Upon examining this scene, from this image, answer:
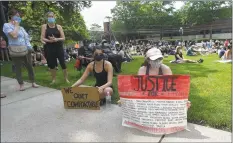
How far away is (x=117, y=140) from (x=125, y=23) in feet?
207

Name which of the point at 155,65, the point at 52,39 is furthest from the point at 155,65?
the point at 52,39

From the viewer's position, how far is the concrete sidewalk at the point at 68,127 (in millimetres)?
2836

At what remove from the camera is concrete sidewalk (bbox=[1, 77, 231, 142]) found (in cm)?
284

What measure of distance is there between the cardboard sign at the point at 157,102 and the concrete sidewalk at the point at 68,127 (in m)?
0.12

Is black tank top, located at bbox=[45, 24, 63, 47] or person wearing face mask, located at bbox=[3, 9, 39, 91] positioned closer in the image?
person wearing face mask, located at bbox=[3, 9, 39, 91]

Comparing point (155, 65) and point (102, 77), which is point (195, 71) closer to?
point (102, 77)

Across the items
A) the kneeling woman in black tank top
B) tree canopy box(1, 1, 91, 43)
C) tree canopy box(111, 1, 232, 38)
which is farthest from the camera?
tree canopy box(111, 1, 232, 38)

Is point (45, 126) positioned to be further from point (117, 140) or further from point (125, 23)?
point (125, 23)

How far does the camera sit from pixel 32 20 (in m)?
24.9

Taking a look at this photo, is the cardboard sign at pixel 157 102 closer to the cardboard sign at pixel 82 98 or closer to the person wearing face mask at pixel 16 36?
the cardboard sign at pixel 82 98

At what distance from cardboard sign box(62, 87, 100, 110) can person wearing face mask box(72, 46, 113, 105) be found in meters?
0.19

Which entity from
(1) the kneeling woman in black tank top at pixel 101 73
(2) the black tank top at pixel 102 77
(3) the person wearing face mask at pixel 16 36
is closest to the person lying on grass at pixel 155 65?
(1) the kneeling woman in black tank top at pixel 101 73

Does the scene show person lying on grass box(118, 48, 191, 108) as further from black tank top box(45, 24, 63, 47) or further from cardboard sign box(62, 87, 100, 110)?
black tank top box(45, 24, 63, 47)

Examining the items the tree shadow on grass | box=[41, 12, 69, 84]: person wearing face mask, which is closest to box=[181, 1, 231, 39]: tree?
the tree shadow on grass
